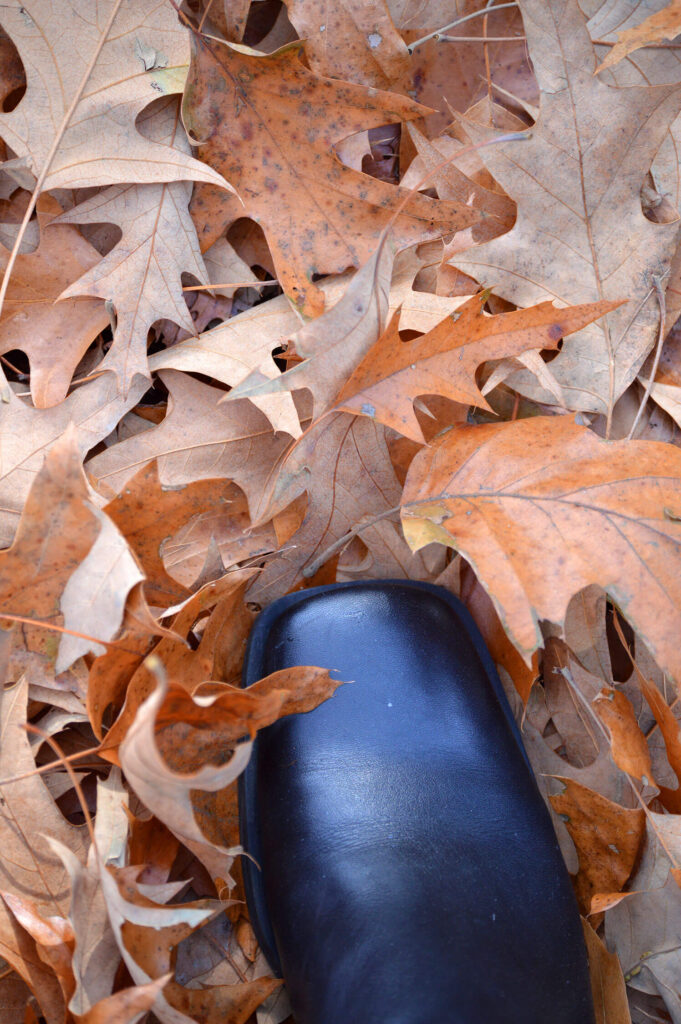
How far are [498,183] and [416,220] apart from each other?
13 cm

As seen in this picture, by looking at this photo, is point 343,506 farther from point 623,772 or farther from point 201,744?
point 623,772

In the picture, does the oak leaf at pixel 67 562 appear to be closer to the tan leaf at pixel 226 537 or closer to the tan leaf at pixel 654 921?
the tan leaf at pixel 226 537

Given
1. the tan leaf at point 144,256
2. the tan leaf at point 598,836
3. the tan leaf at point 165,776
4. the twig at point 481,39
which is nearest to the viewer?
the tan leaf at point 165,776

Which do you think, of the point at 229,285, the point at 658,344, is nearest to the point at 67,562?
the point at 229,285

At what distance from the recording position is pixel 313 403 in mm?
1095

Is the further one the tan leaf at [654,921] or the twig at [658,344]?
the twig at [658,344]

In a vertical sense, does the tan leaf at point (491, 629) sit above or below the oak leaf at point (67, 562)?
below

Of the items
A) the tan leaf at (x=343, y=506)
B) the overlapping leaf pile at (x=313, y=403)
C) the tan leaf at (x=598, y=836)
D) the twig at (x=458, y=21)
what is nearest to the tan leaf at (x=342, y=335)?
the overlapping leaf pile at (x=313, y=403)

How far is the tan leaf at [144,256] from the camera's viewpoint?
1.13m

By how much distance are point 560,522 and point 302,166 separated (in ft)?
2.08

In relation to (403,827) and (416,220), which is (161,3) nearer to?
(416,220)

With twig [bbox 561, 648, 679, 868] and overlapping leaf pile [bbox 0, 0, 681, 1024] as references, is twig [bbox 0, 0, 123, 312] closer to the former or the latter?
overlapping leaf pile [bbox 0, 0, 681, 1024]

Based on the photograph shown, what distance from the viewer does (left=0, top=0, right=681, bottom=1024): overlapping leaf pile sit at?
94 cm

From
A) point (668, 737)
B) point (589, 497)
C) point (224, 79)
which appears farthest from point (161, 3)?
point (668, 737)
